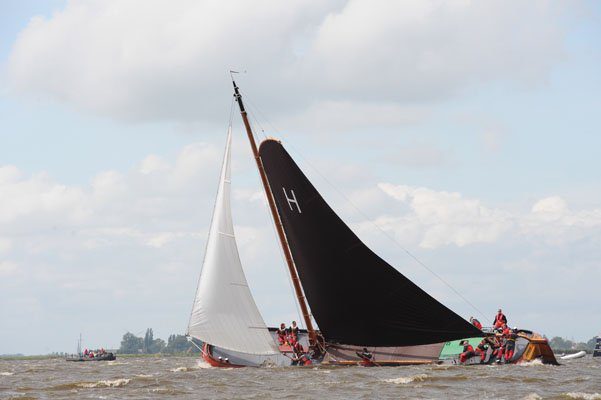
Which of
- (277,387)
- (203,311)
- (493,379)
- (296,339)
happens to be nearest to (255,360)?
(296,339)

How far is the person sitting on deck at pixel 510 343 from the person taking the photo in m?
42.9

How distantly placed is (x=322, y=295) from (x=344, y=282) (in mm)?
1410

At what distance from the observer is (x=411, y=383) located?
35.5m

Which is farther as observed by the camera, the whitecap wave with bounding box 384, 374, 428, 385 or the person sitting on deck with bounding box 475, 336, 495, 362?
the person sitting on deck with bounding box 475, 336, 495, 362

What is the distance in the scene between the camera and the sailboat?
43.3 m

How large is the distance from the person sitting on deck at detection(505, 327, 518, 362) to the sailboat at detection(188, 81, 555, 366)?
673 mm

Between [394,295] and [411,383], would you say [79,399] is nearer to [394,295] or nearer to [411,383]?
[411,383]

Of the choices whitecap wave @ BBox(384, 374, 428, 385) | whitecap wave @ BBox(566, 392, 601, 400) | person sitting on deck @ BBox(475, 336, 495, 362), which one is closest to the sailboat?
person sitting on deck @ BBox(475, 336, 495, 362)

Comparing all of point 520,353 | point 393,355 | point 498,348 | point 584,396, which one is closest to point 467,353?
point 498,348

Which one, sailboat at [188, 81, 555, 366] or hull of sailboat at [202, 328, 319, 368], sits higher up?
sailboat at [188, 81, 555, 366]

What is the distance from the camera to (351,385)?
35.6m

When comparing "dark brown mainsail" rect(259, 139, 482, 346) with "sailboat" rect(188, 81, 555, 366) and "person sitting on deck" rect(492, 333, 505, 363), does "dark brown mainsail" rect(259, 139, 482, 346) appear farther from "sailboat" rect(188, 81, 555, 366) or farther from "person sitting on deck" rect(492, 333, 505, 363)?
"person sitting on deck" rect(492, 333, 505, 363)

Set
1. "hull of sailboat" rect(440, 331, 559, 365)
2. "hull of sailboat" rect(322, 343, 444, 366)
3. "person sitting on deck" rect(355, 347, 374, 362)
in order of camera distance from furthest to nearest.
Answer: "person sitting on deck" rect(355, 347, 374, 362), "hull of sailboat" rect(322, 343, 444, 366), "hull of sailboat" rect(440, 331, 559, 365)

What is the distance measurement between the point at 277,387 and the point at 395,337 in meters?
9.93
